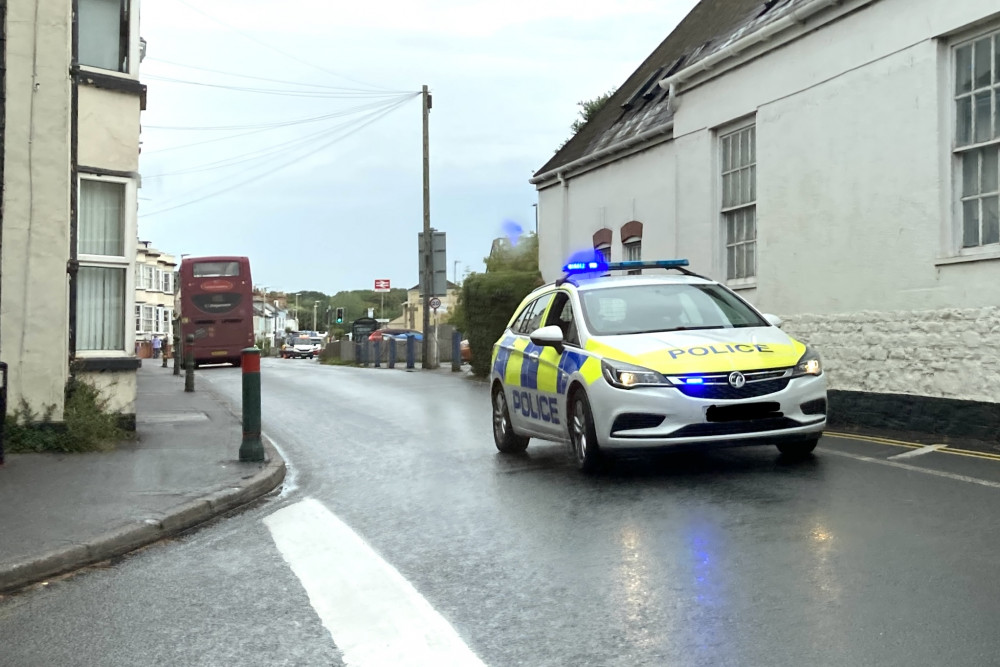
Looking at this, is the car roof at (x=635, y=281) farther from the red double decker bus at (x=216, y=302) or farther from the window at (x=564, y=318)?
the red double decker bus at (x=216, y=302)

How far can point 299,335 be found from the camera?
77750mm

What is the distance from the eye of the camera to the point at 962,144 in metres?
11.1

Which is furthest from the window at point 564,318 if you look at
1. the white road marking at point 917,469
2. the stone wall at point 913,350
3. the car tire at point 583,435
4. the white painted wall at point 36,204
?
the white painted wall at point 36,204

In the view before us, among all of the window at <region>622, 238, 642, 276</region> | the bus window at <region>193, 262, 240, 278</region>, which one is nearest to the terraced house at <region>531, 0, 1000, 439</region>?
the window at <region>622, 238, 642, 276</region>

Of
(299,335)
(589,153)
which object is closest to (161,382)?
(589,153)

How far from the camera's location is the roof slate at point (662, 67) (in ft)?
56.0

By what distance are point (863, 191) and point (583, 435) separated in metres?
5.74

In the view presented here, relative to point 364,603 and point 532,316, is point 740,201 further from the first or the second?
point 364,603

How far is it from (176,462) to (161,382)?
16.4 metres

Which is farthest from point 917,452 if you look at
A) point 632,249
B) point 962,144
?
point 632,249

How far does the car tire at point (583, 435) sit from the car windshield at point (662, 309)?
0.63 metres

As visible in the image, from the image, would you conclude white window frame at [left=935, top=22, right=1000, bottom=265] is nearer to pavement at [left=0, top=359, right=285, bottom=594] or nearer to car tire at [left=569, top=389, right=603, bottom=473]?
car tire at [left=569, top=389, right=603, bottom=473]

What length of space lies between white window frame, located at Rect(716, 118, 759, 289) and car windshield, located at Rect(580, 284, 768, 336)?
559cm

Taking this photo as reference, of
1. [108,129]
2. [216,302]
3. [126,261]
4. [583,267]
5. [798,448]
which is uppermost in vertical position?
[108,129]
